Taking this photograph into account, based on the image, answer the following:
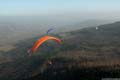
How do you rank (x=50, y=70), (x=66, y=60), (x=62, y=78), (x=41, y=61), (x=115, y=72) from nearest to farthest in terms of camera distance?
(x=115, y=72)
(x=62, y=78)
(x=50, y=70)
(x=66, y=60)
(x=41, y=61)

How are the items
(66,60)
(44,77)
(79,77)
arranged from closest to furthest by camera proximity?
(79,77) < (44,77) < (66,60)

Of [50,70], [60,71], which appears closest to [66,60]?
[50,70]

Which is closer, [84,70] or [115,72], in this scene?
[115,72]

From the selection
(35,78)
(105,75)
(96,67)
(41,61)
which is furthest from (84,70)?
(41,61)

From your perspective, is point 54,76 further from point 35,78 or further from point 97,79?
point 97,79

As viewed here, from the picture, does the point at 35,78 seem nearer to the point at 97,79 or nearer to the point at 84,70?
the point at 84,70

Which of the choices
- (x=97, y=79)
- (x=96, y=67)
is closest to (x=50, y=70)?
(x=96, y=67)

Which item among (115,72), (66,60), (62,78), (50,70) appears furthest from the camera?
(66,60)

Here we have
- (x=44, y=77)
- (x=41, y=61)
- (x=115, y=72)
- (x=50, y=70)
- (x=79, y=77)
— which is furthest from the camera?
A: (x=41, y=61)

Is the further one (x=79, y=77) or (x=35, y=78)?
(x=35, y=78)
